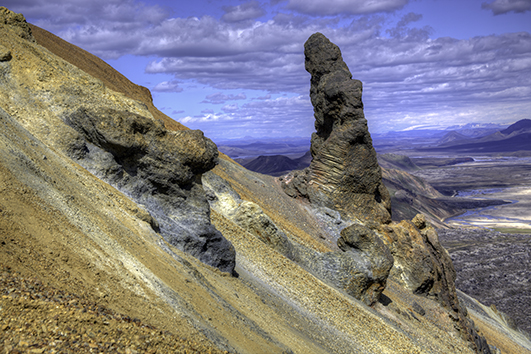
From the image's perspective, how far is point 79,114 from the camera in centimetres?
1680

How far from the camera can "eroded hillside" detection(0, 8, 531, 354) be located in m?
8.34

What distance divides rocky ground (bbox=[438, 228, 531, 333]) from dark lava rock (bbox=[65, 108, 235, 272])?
1856 inches

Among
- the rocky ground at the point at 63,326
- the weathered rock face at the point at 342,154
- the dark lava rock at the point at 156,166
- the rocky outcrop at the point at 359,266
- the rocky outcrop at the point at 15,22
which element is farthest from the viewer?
the weathered rock face at the point at 342,154

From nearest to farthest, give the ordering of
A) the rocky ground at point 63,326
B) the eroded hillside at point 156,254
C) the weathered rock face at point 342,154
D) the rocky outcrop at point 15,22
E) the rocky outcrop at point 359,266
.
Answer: the rocky ground at point 63,326 < the eroded hillside at point 156,254 < the rocky outcrop at point 15,22 < the rocky outcrop at point 359,266 < the weathered rock face at point 342,154

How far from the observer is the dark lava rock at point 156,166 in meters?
16.1

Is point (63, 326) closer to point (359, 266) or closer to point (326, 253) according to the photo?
point (326, 253)

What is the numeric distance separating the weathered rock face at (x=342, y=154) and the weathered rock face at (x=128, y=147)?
61.4 feet

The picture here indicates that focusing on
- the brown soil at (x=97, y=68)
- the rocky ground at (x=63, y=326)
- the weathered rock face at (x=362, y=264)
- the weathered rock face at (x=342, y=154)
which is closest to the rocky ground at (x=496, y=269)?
the weathered rock face at (x=342, y=154)

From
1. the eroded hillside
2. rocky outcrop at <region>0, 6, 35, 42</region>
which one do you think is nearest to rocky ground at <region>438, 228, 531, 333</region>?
the eroded hillside

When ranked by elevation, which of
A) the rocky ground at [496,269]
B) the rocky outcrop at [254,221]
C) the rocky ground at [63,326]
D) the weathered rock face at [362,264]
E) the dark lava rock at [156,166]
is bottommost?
the rocky ground at [496,269]

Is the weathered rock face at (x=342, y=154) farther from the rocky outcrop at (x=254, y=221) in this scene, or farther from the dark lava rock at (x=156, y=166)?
the dark lava rock at (x=156, y=166)

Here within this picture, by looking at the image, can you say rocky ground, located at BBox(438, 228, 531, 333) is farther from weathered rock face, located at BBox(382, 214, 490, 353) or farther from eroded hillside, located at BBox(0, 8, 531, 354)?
eroded hillside, located at BBox(0, 8, 531, 354)

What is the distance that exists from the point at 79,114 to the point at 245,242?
9.07 meters

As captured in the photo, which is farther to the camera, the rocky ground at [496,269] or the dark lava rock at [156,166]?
the rocky ground at [496,269]
